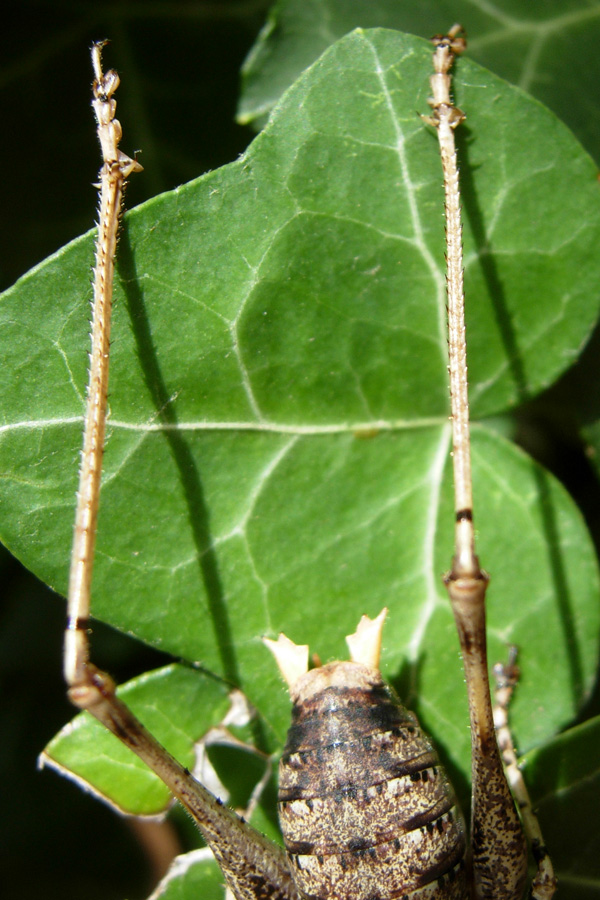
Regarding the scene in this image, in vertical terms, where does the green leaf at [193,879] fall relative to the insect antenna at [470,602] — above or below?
below

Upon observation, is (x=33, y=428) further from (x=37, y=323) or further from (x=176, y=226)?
(x=176, y=226)

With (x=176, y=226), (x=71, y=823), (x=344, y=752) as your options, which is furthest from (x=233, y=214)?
(x=71, y=823)

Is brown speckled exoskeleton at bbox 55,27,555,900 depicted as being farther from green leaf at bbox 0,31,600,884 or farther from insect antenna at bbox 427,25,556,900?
green leaf at bbox 0,31,600,884

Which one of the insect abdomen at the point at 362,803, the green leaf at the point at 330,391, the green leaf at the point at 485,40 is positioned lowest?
the insect abdomen at the point at 362,803

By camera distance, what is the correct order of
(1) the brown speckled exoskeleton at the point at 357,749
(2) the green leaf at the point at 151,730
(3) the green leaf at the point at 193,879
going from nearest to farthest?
(1) the brown speckled exoskeleton at the point at 357,749, (2) the green leaf at the point at 151,730, (3) the green leaf at the point at 193,879

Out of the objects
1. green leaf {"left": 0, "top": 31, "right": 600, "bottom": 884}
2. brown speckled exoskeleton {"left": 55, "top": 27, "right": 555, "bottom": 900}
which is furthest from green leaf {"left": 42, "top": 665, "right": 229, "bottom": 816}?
brown speckled exoskeleton {"left": 55, "top": 27, "right": 555, "bottom": 900}

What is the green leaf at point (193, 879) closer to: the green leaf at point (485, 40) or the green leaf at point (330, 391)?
the green leaf at point (330, 391)

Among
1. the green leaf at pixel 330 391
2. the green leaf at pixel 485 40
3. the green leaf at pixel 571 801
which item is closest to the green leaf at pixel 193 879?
the green leaf at pixel 330 391
